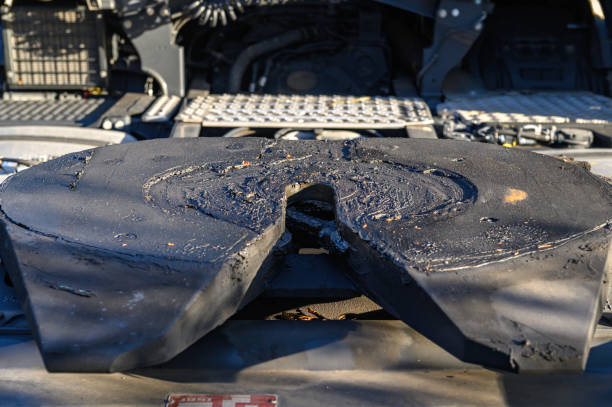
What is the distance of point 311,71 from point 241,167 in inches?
99.1

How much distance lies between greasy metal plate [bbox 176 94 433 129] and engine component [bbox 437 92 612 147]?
8.3 inches

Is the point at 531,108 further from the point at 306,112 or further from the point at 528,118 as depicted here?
the point at 306,112

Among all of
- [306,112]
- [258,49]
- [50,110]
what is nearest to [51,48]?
[50,110]

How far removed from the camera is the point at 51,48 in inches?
172

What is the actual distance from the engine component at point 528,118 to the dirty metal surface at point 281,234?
108 centimetres

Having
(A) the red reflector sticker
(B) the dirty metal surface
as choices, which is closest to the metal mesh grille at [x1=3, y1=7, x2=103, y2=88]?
(B) the dirty metal surface

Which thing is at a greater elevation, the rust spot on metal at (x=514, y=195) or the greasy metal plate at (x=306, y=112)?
the rust spot on metal at (x=514, y=195)

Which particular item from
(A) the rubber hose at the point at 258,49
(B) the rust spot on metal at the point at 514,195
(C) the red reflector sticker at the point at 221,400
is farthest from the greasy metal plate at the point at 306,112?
(C) the red reflector sticker at the point at 221,400

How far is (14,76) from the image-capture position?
14.4 ft

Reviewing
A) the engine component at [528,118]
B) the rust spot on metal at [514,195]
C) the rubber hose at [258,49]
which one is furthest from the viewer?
the rubber hose at [258,49]

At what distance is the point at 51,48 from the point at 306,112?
73.3 inches

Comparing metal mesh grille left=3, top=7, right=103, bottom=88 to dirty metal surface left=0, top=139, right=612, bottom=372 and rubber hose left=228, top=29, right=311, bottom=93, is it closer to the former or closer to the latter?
rubber hose left=228, top=29, right=311, bottom=93

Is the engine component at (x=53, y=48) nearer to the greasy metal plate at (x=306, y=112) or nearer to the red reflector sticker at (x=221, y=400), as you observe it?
the greasy metal plate at (x=306, y=112)

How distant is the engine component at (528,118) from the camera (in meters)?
3.48
